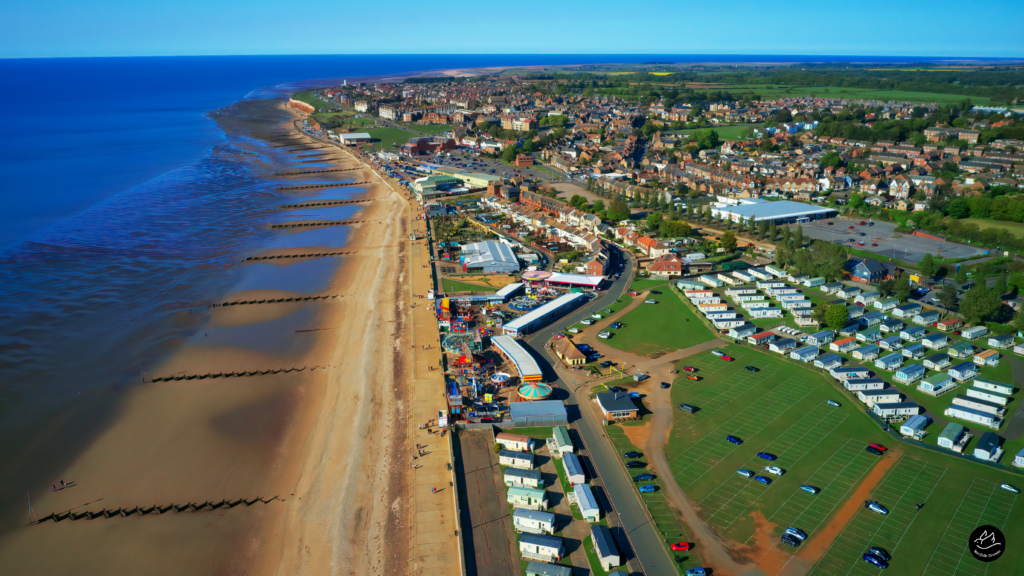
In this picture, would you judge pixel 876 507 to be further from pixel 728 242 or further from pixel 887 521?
pixel 728 242

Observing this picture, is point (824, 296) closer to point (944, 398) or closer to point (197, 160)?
point (944, 398)

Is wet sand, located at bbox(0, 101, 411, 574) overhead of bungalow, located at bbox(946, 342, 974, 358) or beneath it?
beneath

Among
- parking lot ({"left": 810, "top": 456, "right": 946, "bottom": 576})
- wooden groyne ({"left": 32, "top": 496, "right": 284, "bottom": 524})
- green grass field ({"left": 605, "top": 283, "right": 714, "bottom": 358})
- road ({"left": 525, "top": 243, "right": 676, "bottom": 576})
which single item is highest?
parking lot ({"left": 810, "top": 456, "right": 946, "bottom": 576})

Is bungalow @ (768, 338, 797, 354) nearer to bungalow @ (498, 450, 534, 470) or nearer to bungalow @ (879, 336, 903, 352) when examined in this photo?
bungalow @ (879, 336, 903, 352)

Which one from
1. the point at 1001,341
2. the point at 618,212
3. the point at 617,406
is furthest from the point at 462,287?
the point at 1001,341

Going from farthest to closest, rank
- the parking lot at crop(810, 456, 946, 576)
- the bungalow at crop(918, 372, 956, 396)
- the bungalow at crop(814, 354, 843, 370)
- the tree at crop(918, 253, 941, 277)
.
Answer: the tree at crop(918, 253, 941, 277), the bungalow at crop(814, 354, 843, 370), the bungalow at crop(918, 372, 956, 396), the parking lot at crop(810, 456, 946, 576)

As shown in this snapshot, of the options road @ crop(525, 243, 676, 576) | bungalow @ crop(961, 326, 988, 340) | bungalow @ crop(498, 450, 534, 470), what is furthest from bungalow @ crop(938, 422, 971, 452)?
bungalow @ crop(498, 450, 534, 470)

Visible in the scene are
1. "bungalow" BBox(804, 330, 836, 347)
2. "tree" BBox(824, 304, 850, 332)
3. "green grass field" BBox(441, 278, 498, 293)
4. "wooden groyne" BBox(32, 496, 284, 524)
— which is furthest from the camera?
"green grass field" BBox(441, 278, 498, 293)
